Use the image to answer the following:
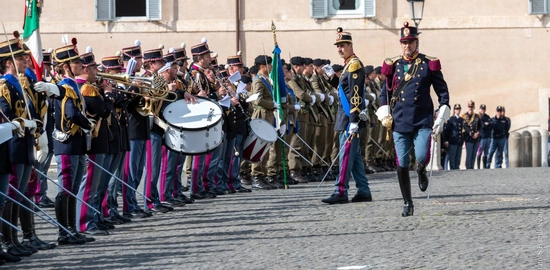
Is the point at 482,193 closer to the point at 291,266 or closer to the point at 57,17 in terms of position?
the point at 291,266

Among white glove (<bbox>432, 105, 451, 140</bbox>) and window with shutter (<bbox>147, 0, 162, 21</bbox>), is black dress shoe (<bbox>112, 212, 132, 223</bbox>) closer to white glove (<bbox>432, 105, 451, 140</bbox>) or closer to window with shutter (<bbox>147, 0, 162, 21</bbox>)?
white glove (<bbox>432, 105, 451, 140</bbox>)

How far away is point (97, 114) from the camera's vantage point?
43.1 feet

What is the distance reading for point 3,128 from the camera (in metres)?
10.9

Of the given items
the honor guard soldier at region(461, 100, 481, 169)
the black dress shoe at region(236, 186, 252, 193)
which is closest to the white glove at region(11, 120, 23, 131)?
the black dress shoe at region(236, 186, 252, 193)

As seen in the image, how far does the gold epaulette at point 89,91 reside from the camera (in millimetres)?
13031

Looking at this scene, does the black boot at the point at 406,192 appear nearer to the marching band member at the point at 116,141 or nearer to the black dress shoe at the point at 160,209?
the marching band member at the point at 116,141

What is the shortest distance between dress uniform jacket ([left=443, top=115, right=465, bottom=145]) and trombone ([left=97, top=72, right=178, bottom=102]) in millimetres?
15802

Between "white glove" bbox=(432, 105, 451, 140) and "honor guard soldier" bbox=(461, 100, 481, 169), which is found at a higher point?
"white glove" bbox=(432, 105, 451, 140)

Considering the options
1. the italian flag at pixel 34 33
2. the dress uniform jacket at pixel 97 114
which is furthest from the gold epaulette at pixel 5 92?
the dress uniform jacket at pixel 97 114

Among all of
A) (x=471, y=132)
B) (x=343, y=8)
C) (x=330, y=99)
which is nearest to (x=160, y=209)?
(x=330, y=99)

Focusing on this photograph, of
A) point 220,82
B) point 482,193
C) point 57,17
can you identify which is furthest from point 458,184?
point 57,17

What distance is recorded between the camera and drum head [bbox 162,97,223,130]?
1553cm

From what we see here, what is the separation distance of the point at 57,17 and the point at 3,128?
22.8 meters

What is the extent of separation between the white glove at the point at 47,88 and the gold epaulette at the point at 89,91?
3.02 feet
